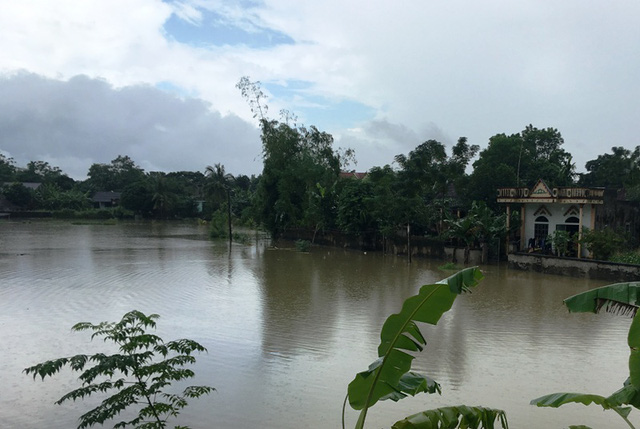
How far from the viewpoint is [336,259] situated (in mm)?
26078

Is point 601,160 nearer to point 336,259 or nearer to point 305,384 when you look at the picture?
point 336,259

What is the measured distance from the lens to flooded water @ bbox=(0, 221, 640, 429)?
22.3 ft

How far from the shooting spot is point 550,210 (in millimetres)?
22094

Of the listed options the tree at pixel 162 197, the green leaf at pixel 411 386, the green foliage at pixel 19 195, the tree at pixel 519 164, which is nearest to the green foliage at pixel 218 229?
the tree at pixel 519 164

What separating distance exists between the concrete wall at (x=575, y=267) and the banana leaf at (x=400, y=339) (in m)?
15.8

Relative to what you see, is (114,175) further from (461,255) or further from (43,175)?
(461,255)

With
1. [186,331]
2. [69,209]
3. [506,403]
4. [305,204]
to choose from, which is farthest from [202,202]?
[506,403]

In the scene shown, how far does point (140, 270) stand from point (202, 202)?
47.6 m

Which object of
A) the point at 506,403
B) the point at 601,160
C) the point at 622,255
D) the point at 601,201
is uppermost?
the point at 601,160

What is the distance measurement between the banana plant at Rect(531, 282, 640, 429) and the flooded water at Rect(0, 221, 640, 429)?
9.80 ft

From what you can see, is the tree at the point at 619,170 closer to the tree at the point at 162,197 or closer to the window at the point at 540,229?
the window at the point at 540,229

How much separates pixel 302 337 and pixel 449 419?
7.10 m

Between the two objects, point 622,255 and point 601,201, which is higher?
point 601,201

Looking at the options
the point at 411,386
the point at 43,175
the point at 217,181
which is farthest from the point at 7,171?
the point at 411,386
